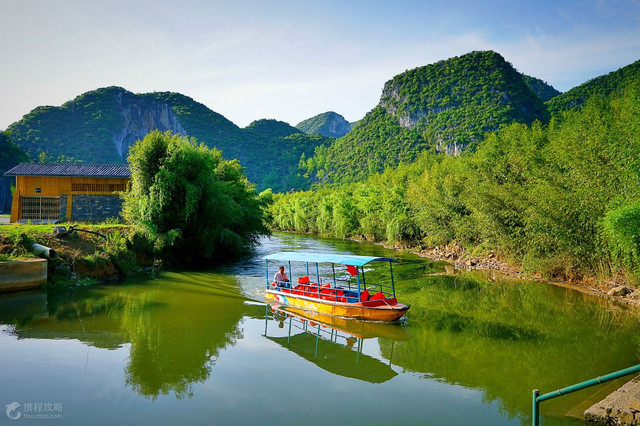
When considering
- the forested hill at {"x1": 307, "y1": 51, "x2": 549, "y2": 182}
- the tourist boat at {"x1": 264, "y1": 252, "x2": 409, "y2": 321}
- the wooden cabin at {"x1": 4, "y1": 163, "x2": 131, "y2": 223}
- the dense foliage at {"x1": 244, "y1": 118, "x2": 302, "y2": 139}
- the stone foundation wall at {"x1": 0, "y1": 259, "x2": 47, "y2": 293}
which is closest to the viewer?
the tourist boat at {"x1": 264, "y1": 252, "x2": 409, "y2": 321}

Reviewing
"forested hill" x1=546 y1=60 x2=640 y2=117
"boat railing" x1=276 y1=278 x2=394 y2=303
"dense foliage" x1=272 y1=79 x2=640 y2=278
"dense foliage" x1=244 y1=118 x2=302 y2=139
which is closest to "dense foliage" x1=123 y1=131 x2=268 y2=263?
"boat railing" x1=276 y1=278 x2=394 y2=303

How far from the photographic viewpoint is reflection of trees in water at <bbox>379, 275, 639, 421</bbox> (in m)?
10.2

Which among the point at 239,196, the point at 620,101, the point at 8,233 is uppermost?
the point at 620,101

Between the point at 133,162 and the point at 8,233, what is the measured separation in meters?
8.11

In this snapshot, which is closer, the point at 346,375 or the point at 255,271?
the point at 346,375

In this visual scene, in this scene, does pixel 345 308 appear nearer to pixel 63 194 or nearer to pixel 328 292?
pixel 328 292

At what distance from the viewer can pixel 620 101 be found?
62.6 feet

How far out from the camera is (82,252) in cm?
2142

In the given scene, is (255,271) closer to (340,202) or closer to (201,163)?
(201,163)

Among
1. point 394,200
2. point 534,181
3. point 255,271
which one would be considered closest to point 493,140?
point 534,181

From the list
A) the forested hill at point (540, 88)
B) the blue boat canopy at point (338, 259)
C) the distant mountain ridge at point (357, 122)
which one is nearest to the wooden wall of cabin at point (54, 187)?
the blue boat canopy at point (338, 259)

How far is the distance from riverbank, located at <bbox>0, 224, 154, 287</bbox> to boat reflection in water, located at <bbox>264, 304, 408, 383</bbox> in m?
9.91

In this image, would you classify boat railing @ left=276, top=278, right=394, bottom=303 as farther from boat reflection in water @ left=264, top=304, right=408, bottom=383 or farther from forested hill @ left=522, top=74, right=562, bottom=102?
forested hill @ left=522, top=74, right=562, bottom=102

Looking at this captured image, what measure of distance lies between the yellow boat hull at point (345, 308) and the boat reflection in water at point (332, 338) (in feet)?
0.70
